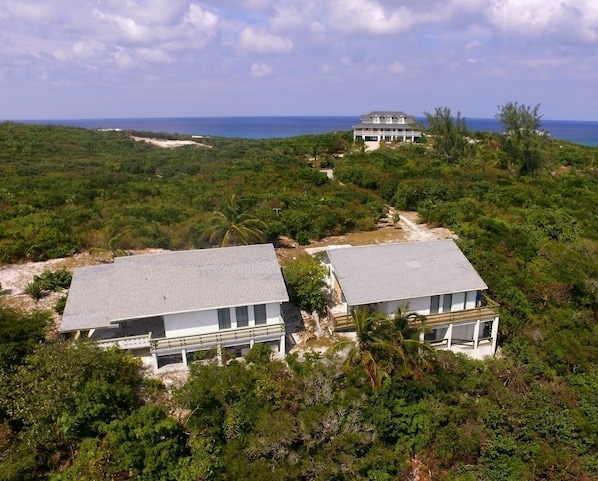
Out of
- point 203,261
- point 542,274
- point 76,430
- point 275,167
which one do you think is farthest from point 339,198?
point 76,430

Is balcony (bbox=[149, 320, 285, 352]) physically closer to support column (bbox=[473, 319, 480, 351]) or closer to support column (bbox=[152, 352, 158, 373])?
support column (bbox=[152, 352, 158, 373])

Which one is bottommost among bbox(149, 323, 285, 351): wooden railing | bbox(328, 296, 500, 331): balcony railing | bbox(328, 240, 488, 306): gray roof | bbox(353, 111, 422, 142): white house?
bbox(328, 296, 500, 331): balcony railing

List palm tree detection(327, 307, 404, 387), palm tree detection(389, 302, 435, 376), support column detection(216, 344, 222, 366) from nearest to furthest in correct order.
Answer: palm tree detection(327, 307, 404, 387), palm tree detection(389, 302, 435, 376), support column detection(216, 344, 222, 366)

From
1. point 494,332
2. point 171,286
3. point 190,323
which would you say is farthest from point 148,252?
point 494,332

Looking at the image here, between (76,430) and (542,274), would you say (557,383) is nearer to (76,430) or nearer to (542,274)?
(542,274)

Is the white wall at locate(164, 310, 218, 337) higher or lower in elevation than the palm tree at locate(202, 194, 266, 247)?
lower

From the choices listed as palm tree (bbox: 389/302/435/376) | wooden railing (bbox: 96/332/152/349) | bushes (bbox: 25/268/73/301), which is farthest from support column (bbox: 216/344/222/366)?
bushes (bbox: 25/268/73/301)

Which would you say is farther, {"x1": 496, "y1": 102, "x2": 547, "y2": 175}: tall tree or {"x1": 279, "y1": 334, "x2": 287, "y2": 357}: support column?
{"x1": 496, "y1": 102, "x2": 547, "y2": 175}: tall tree

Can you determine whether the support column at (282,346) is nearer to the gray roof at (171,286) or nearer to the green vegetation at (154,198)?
the gray roof at (171,286)
